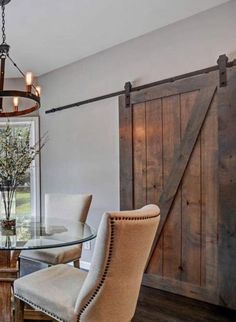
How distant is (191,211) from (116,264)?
1.47 m

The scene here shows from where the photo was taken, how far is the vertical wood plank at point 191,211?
281cm

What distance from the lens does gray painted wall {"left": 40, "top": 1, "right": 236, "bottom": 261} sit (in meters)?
2.81

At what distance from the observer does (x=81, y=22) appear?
2957 millimetres

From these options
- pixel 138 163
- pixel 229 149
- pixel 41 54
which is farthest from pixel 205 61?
pixel 41 54

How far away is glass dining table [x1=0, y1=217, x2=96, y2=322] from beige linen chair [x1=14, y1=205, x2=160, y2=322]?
40 centimetres

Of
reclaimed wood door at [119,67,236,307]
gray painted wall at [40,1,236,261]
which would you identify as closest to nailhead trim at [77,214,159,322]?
reclaimed wood door at [119,67,236,307]

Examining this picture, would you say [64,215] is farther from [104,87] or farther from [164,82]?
[164,82]

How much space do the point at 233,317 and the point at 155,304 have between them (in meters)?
0.63

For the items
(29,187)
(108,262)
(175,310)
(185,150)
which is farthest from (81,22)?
(175,310)

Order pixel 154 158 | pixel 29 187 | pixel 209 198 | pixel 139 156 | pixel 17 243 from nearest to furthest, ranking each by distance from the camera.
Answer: pixel 17 243
pixel 209 198
pixel 154 158
pixel 139 156
pixel 29 187

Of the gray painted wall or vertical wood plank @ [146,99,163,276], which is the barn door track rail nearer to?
the gray painted wall

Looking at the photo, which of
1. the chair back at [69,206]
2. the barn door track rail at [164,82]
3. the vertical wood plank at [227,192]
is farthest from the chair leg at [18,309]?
the barn door track rail at [164,82]

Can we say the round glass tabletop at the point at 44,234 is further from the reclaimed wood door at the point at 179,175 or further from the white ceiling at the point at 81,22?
the white ceiling at the point at 81,22

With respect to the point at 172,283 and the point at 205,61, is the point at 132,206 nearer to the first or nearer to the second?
the point at 172,283
